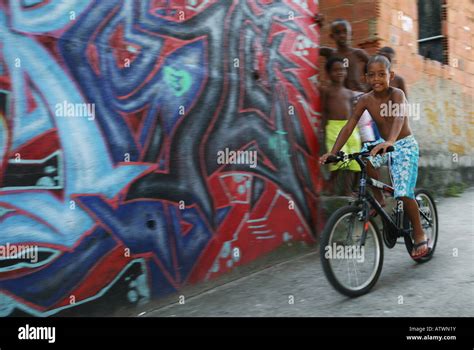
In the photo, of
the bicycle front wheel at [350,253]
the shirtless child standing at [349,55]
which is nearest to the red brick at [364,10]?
the shirtless child standing at [349,55]

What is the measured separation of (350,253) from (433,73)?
537cm

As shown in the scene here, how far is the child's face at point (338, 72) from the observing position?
581cm

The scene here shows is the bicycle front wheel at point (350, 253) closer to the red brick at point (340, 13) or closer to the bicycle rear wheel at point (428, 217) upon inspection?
the bicycle rear wheel at point (428, 217)

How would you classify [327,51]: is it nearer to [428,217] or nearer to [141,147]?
[428,217]

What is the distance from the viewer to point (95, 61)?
3523 mm

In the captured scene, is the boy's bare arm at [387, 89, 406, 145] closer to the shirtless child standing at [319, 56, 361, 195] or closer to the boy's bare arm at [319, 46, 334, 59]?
the shirtless child standing at [319, 56, 361, 195]

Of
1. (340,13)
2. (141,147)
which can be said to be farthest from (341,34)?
(141,147)

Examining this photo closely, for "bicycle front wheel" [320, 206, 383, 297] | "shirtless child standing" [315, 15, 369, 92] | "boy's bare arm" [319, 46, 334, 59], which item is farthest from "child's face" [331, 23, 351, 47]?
"bicycle front wheel" [320, 206, 383, 297]

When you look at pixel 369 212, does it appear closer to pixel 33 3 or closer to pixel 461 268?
pixel 461 268

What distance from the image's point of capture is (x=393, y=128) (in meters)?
4.14

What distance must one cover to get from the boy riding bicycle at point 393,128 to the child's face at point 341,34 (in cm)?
190

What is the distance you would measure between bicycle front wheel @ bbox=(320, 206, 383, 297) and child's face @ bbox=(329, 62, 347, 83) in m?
2.31
